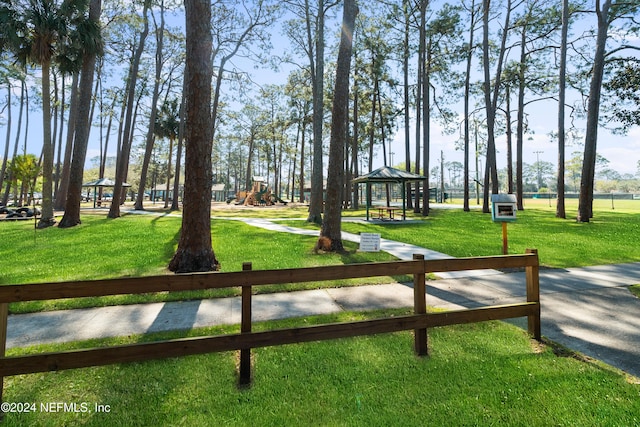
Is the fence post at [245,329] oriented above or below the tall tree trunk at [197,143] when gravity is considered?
below

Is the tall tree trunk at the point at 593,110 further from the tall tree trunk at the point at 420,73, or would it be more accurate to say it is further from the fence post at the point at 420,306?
the fence post at the point at 420,306

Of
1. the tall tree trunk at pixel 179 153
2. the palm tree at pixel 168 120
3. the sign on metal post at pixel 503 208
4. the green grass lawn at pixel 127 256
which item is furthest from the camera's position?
the palm tree at pixel 168 120

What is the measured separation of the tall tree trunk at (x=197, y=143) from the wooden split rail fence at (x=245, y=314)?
3.54m

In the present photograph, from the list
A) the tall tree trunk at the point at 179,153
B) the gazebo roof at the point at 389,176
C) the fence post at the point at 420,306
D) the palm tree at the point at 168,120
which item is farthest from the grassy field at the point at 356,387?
the palm tree at the point at 168,120

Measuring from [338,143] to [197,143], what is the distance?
137 inches

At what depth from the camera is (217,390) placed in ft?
7.93

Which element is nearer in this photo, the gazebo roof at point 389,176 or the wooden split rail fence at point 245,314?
the wooden split rail fence at point 245,314

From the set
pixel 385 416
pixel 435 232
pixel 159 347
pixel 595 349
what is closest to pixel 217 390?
pixel 159 347

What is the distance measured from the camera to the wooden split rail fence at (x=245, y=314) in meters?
2.13

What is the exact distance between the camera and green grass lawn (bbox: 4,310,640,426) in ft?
6.92

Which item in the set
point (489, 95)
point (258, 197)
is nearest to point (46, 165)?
point (258, 197)

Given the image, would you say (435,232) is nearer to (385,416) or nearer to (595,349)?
(595,349)

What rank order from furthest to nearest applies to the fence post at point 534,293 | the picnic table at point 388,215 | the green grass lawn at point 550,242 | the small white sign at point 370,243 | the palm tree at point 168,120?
the palm tree at point 168,120
the picnic table at point 388,215
the green grass lawn at point 550,242
the small white sign at point 370,243
the fence post at point 534,293

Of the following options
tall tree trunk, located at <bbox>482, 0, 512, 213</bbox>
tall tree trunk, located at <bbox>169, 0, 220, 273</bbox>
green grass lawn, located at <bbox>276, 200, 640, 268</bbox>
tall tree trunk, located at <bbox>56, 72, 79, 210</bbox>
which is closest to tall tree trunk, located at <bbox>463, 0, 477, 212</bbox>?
tall tree trunk, located at <bbox>482, 0, 512, 213</bbox>
